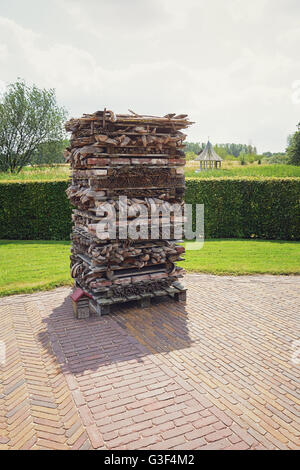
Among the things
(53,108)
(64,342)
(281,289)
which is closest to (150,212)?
(64,342)

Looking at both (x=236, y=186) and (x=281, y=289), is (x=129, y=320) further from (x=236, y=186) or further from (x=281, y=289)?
(x=236, y=186)

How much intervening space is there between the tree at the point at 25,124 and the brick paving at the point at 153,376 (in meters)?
28.6

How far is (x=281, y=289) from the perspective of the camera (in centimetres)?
855

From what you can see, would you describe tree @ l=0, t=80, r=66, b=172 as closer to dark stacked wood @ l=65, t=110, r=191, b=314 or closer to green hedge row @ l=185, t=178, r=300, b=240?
green hedge row @ l=185, t=178, r=300, b=240

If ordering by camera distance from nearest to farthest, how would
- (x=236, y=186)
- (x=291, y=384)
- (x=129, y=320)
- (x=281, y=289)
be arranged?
(x=291, y=384), (x=129, y=320), (x=281, y=289), (x=236, y=186)

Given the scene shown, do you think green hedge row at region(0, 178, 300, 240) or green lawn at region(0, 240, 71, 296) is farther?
green hedge row at region(0, 178, 300, 240)

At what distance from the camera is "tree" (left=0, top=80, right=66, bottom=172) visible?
32062 mm

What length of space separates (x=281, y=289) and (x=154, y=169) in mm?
4120

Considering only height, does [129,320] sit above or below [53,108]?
below

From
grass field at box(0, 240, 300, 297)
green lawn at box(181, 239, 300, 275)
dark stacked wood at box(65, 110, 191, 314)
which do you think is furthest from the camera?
green lawn at box(181, 239, 300, 275)

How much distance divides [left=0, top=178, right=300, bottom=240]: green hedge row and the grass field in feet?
3.52

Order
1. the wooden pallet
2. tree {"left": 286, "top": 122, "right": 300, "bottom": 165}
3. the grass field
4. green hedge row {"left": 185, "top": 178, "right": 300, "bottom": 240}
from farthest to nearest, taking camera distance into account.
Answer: tree {"left": 286, "top": 122, "right": 300, "bottom": 165}
green hedge row {"left": 185, "top": 178, "right": 300, "bottom": 240}
the grass field
the wooden pallet

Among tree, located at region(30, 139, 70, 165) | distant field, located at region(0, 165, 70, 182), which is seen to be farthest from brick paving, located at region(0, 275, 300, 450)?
tree, located at region(30, 139, 70, 165)
